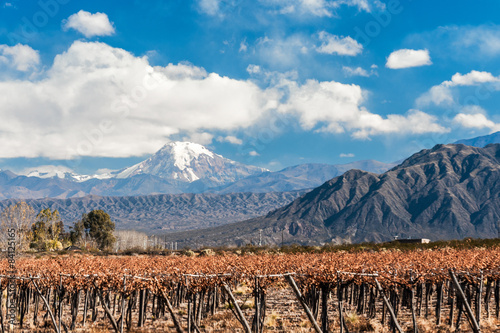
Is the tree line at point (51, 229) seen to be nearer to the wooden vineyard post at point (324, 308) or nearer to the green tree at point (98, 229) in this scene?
Answer: the green tree at point (98, 229)

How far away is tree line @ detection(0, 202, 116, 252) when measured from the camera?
78.4m

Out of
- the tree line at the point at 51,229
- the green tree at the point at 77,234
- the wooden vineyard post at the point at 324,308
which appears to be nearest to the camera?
the wooden vineyard post at the point at 324,308

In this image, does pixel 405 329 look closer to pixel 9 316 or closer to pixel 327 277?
pixel 327 277

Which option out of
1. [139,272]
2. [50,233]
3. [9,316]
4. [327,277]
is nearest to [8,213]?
[50,233]

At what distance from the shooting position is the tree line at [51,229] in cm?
7838

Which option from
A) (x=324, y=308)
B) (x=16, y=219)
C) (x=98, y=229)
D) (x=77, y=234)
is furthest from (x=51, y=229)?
(x=324, y=308)

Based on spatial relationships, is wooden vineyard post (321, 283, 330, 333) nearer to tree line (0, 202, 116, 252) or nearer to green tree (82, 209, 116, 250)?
tree line (0, 202, 116, 252)

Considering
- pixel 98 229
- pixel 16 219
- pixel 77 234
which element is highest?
pixel 16 219

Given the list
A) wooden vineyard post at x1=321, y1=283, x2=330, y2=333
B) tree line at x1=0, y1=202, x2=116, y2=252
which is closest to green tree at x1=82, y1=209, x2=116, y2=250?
tree line at x1=0, y1=202, x2=116, y2=252

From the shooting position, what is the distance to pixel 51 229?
112m

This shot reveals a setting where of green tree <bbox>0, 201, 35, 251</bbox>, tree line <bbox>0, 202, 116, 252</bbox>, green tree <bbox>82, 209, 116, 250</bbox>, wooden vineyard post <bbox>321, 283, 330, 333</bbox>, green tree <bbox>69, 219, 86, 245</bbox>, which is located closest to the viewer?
wooden vineyard post <bbox>321, 283, 330, 333</bbox>

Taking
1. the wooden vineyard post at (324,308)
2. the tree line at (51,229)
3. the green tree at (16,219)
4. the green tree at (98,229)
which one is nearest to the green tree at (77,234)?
the tree line at (51,229)

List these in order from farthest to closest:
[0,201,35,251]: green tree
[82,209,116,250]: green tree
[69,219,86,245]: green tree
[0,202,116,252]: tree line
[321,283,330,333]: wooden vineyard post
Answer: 1. [69,219,86,245]: green tree
2. [82,209,116,250]: green tree
3. [0,202,116,252]: tree line
4. [0,201,35,251]: green tree
5. [321,283,330,333]: wooden vineyard post

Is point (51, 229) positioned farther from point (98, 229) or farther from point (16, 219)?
point (16, 219)
